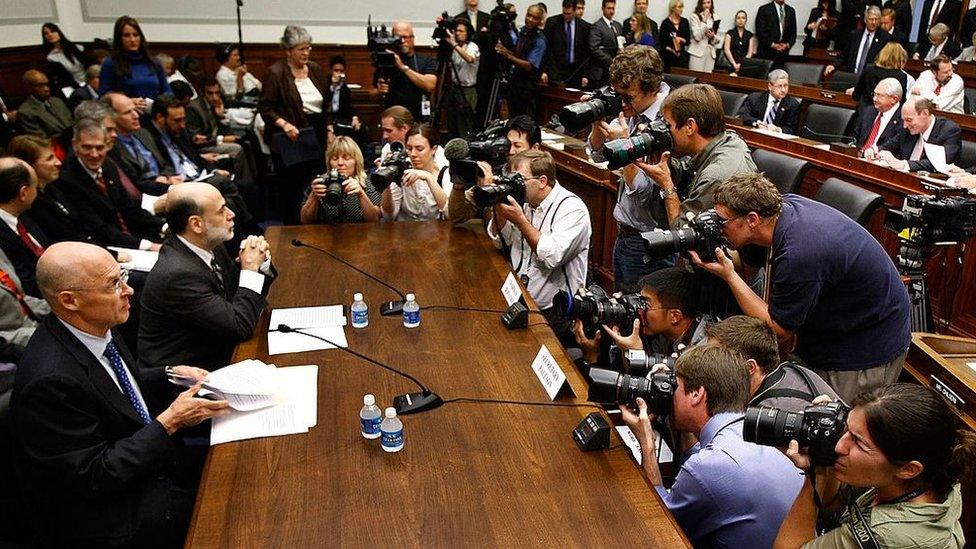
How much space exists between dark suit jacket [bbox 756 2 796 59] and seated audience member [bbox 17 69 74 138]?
25.4ft

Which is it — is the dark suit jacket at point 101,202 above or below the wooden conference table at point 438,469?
below

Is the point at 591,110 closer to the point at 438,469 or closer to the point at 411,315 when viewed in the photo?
the point at 411,315

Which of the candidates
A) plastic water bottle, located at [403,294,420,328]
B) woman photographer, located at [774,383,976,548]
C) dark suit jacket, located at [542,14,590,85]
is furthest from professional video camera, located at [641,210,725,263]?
dark suit jacket, located at [542,14,590,85]

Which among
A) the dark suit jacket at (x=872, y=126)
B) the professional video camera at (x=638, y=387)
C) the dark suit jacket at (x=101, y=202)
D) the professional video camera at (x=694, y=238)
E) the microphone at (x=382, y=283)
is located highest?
the professional video camera at (x=694, y=238)

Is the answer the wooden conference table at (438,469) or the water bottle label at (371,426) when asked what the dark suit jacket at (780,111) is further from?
the water bottle label at (371,426)

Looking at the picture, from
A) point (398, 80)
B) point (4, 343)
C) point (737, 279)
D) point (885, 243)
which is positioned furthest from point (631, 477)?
point (398, 80)

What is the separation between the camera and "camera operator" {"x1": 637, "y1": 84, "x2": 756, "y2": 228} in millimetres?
2543

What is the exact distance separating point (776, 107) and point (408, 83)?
2.92 meters

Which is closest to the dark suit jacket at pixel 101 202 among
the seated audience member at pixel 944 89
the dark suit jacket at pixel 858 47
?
the seated audience member at pixel 944 89

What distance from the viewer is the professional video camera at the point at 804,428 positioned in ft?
4.66

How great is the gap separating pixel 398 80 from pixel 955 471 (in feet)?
15.9

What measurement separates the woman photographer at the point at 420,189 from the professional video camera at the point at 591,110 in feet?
2.64

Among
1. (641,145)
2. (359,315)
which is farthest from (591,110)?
(359,315)

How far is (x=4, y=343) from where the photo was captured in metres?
2.52
